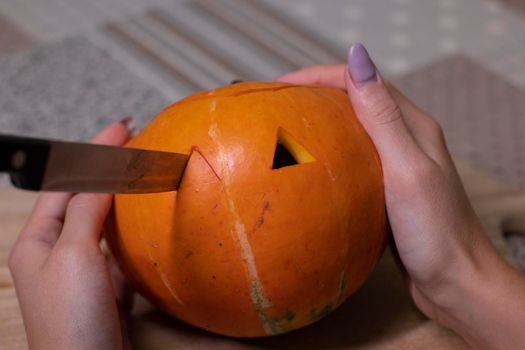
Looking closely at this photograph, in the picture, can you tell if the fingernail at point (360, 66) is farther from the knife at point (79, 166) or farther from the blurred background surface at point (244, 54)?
the blurred background surface at point (244, 54)

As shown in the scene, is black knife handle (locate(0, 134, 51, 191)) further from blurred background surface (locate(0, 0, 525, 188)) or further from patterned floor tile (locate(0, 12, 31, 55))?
patterned floor tile (locate(0, 12, 31, 55))

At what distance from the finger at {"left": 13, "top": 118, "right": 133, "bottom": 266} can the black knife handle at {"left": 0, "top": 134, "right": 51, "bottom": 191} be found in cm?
35

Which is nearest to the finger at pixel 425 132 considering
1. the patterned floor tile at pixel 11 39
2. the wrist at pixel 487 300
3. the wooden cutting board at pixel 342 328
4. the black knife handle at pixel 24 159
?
the wrist at pixel 487 300

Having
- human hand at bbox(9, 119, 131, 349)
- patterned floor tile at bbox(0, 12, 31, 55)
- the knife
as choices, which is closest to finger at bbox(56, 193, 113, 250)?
human hand at bbox(9, 119, 131, 349)

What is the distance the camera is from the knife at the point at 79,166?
47cm

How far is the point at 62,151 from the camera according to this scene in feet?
1.62

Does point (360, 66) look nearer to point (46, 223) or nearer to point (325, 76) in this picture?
point (325, 76)

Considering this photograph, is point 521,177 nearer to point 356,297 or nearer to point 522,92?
point 522,92

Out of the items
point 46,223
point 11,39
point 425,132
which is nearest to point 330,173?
point 425,132

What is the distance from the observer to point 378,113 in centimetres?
79

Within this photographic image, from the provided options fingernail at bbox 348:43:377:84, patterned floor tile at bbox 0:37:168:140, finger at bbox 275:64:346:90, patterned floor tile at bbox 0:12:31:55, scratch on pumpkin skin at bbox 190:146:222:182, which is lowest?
patterned floor tile at bbox 0:12:31:55

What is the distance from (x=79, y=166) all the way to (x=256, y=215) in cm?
23

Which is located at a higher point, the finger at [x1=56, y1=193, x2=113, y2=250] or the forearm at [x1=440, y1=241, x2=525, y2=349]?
the forearm at [x1=440, y1=241, x2=525, y2=349]

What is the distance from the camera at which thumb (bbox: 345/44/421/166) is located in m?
0.78
